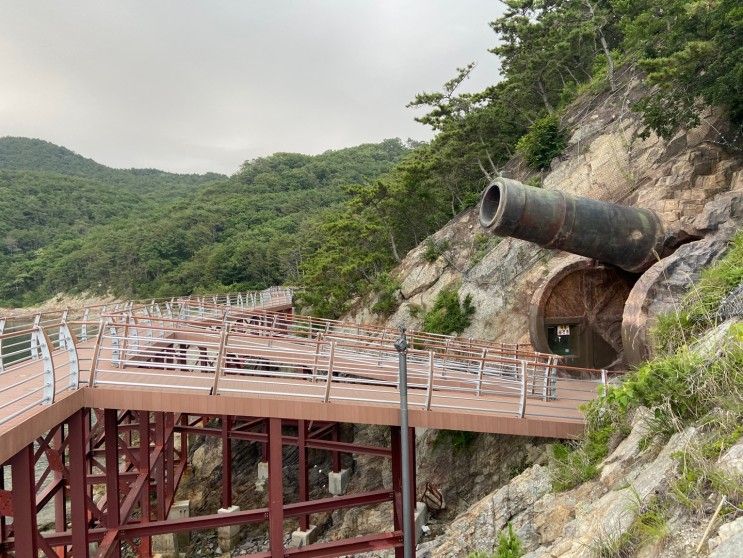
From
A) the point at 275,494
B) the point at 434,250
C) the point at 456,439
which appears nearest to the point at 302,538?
the point at 456,439

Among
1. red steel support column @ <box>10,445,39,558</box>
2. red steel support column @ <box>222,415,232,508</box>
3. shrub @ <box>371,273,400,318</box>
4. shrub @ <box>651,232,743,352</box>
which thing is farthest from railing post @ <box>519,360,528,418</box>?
shrub @ <box>371,273,400,318</box>

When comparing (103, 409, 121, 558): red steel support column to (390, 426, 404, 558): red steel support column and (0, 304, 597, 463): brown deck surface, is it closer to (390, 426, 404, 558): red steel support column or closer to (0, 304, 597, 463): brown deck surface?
(0, 304, 597, 463): brown deck surface

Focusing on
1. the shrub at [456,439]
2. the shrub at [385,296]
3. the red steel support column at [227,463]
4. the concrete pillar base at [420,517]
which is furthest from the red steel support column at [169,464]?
the shrub at [385,296]

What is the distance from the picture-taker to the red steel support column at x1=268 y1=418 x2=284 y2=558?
731cm

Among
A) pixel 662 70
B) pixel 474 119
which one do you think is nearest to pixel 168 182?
pixel 474 119

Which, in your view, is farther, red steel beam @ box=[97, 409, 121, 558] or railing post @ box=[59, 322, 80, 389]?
red steel beam @ box=[97, 409, 121, 558]

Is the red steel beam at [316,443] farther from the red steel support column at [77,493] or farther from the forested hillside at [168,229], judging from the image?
the forested hillside at [168,229]

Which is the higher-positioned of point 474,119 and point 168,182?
point 168,182

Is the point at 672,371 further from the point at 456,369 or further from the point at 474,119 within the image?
the point at 474,119

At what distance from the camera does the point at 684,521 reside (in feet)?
10.5

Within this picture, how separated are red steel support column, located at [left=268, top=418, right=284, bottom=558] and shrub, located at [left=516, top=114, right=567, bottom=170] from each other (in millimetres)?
15510

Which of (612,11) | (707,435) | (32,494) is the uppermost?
(612,11)

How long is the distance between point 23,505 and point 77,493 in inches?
46.2

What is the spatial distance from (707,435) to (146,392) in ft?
20.9
